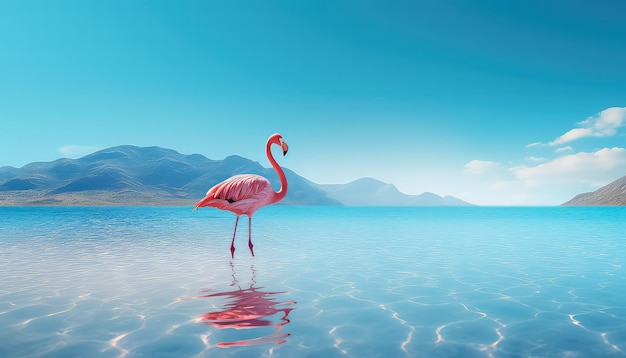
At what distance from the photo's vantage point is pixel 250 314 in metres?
7.23

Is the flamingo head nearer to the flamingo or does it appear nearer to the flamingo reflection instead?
the flamingo

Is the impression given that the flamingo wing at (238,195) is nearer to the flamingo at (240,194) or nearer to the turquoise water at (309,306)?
the flamingo at (240,194)

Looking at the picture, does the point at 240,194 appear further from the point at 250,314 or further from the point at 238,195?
the point at 250,314

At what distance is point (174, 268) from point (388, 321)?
7.80 m

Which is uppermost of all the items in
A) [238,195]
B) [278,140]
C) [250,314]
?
[278,140]

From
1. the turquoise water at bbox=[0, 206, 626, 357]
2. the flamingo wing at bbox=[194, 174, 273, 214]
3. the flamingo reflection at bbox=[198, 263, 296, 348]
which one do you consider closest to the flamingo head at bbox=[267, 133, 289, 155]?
the flamingo wing at bbox=[194, 174, 273, 214]

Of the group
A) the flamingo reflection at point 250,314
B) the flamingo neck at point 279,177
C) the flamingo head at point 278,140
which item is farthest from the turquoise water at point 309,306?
the flamingo head at point 278,140

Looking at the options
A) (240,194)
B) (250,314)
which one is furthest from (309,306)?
(240,194)

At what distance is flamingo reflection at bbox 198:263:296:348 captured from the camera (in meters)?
5.96

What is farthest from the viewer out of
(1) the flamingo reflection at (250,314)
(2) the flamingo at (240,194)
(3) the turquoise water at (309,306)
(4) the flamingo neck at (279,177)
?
(4) the flamingo neck at (279,177)

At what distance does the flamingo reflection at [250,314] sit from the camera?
5957mm

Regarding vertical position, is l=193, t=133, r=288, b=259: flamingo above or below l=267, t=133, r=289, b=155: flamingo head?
below

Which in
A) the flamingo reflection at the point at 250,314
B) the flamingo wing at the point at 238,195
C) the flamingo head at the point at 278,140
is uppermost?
the flamingo head at the point at 278,140

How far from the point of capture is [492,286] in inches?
401
